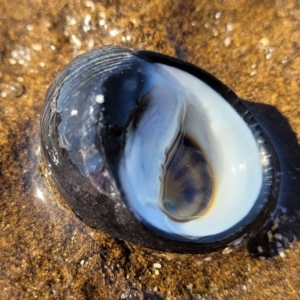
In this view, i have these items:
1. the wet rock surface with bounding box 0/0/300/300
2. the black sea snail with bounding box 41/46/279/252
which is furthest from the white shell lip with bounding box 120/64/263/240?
the wet rock surface with bounding box 0/0/300/300

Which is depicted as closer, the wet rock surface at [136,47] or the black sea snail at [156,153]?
the black sea snail at [156,153]

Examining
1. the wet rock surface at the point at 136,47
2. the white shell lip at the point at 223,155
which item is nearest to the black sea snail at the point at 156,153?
the white shell lip at the point at 223,155

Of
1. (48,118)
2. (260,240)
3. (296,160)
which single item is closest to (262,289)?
(260,240)

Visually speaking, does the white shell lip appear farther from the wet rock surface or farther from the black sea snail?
the wet rock surface

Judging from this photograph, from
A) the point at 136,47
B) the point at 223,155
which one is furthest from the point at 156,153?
the point at 136,47

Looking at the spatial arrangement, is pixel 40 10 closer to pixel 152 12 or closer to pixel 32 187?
pixel 152 12

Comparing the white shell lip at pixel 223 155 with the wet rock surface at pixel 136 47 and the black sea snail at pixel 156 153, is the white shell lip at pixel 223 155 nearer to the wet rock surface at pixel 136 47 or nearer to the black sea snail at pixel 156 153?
the black sea snail at pixel 156 153
